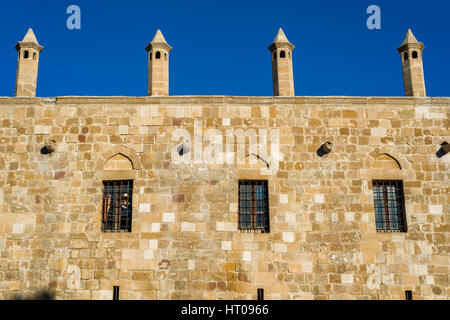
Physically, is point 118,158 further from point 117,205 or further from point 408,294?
point 408,294

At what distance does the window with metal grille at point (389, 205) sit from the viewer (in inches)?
535

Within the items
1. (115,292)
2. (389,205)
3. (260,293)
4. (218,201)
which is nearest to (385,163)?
(389,205)

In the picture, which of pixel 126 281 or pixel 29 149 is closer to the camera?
pixel 126 281

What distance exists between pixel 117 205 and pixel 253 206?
362cm

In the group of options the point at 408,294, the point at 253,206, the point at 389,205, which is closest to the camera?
the point at 408,294

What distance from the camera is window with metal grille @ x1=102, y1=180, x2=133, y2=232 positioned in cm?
1346

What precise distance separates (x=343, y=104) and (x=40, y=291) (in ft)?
31.0

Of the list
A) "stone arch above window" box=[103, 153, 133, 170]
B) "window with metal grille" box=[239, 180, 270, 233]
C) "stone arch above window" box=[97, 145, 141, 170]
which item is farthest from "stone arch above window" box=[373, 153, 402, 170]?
"stone arch above window" box=[103, 153, 133, 170]

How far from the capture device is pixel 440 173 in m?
13.9

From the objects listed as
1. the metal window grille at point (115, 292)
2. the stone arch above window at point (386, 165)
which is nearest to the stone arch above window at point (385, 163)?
the stone arch above window at point (386, 165)

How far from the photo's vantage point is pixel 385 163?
1389 centimetres

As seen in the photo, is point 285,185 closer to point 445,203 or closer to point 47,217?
point 445,203

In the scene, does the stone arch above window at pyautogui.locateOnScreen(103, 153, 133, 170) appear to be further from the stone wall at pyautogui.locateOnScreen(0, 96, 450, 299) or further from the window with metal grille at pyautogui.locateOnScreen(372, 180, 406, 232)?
the window with metal grille at pyautogui.locateOnScreen(372, 180, 406, 232)

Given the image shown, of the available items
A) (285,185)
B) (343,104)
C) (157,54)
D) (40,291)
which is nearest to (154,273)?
(40,291)
